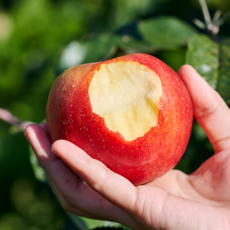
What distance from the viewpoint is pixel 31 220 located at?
155 cm

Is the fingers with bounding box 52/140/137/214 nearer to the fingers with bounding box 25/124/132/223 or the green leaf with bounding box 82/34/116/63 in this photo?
the fingers with bounding box 25/124/132/223

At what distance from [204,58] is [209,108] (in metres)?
0.18

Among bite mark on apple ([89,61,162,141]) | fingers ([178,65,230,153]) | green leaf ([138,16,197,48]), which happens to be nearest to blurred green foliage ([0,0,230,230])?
green leaf ([138,16,197,48])

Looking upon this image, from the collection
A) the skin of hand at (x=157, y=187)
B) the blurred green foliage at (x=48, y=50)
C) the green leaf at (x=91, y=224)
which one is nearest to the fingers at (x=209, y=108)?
the skin of hand at (x=157, y=187)

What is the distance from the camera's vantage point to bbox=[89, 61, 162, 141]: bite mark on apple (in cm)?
63

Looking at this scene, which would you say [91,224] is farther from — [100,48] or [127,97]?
[100,48]

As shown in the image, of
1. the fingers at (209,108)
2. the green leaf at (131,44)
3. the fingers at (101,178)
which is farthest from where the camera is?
the green leaf at (131,44)

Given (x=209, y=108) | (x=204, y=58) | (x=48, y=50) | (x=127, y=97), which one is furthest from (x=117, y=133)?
(x=48, y=50)

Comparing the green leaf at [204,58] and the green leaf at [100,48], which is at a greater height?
the green leaf at [100,48]

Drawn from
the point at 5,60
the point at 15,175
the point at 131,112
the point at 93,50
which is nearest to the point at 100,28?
the point at 5,60

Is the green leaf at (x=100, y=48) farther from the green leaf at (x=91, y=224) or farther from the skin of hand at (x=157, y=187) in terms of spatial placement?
the green leaf at (x=91, y=224)

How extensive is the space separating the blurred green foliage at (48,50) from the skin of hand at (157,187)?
0.18m

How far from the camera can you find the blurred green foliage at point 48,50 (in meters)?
0.98

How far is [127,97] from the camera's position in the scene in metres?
0.68
